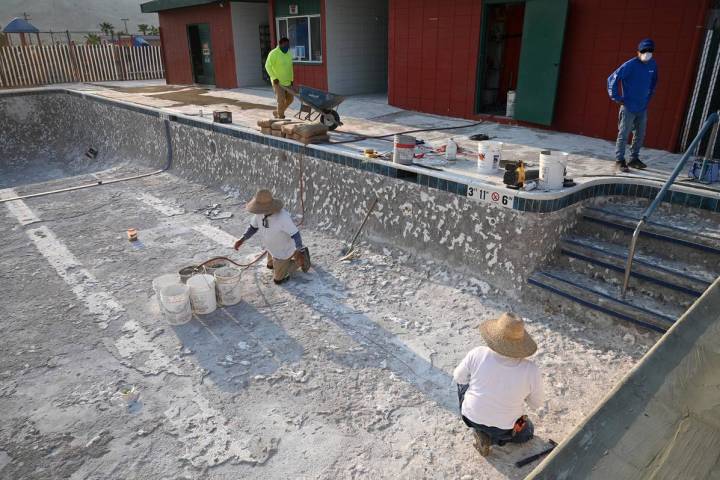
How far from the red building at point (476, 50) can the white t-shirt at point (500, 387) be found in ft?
20.7

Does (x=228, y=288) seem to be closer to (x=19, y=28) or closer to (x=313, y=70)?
(x=313, y=70)

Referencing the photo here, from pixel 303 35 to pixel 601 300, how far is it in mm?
12379

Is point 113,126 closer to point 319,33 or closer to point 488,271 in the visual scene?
point 319,33

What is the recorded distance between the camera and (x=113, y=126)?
13812 millimetres

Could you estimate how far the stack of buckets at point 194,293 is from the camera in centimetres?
538


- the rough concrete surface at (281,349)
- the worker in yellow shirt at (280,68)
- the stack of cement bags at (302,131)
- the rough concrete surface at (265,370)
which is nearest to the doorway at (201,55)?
the worker in yellow shirt at (280,68)

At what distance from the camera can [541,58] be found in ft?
30.1

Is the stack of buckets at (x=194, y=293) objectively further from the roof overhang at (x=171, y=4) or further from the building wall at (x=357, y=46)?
the roof overhang at (x=171, y=4)

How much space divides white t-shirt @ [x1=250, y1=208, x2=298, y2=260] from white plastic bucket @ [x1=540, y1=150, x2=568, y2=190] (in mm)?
2995

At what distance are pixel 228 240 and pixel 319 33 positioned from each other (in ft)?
29.0

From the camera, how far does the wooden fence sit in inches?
763

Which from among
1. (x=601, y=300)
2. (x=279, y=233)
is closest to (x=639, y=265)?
(x=601, y=300)

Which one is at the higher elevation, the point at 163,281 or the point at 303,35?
the point at 303,35

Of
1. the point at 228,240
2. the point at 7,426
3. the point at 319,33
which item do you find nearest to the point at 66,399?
the point at 7,426
